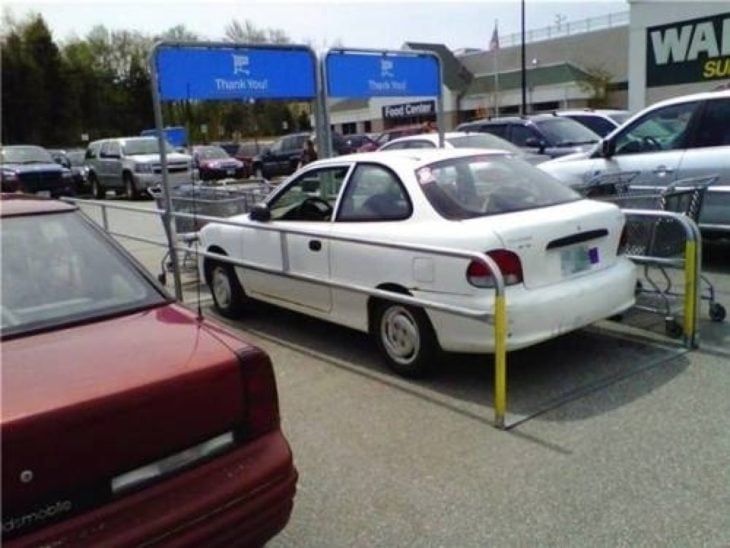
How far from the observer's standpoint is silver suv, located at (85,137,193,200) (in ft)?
69.8

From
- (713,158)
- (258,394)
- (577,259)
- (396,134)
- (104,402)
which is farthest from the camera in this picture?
(396,134)

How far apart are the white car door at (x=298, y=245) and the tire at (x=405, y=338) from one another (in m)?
0.57

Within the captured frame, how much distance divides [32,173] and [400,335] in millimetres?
18750

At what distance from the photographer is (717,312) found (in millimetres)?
5668

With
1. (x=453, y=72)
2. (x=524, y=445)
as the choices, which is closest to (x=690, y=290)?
(x=524, y=445)

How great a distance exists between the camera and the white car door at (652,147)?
7.75 metres

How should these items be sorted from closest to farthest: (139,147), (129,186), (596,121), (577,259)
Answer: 1. (577,259)
2. (596,121)
3. (129,186)
4. (139,147)

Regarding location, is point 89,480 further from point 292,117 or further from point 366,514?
point 292,117

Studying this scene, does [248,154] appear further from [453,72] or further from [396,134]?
[453,72]

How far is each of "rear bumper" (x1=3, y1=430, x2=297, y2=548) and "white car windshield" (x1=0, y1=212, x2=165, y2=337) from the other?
0.85 m

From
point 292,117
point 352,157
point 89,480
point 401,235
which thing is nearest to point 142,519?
point 89,480

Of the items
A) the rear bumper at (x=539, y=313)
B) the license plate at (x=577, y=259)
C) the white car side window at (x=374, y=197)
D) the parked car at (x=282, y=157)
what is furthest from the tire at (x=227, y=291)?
the parked car at (x=282, y=157)

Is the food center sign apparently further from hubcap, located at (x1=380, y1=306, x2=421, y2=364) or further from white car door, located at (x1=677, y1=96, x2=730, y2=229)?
hubcap, located at (x1=380, y1=306, x2=421, y2=364)

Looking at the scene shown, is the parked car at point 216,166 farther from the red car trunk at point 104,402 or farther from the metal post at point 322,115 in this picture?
the red car trunk at point 104,402
